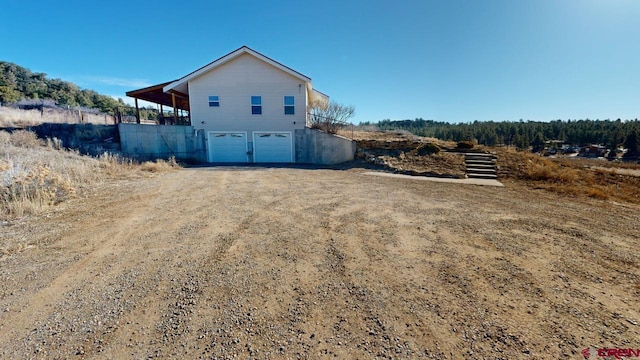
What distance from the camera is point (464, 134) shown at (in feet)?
203

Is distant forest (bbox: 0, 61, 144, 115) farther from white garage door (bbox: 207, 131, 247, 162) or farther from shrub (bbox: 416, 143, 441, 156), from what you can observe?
shrub (bbox: 416, 143, 441, 156)

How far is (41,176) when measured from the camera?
6004 millimetres

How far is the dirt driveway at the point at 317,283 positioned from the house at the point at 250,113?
10.1m

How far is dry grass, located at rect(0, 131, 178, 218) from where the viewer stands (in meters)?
5.33

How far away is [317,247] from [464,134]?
69038 mm

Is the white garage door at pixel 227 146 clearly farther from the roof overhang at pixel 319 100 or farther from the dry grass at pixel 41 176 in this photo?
→ the roof overhang at pixel 319 100

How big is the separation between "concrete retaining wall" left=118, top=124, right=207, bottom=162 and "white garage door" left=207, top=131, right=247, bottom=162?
570 millimetres

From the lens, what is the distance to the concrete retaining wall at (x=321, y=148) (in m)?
14.5

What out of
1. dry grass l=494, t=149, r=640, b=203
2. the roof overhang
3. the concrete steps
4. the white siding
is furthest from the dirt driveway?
the roof overhang

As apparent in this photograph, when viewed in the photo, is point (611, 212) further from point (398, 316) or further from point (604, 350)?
point (398, 316)

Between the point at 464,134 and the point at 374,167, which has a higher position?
the point at 464,134

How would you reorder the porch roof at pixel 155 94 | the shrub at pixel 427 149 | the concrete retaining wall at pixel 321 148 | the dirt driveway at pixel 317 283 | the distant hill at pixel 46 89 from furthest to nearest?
the distant hill at pixel 46 89 < the porch roof at pixel 155 94 < the concrete retaining wall at pixel 321 148 < the shrub at pixel 427 149 < the dirt driveway at pixel 317 283

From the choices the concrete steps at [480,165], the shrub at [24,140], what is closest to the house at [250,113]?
the shrub at [24,140]

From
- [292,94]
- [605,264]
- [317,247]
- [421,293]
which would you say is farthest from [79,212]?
[292,94]
